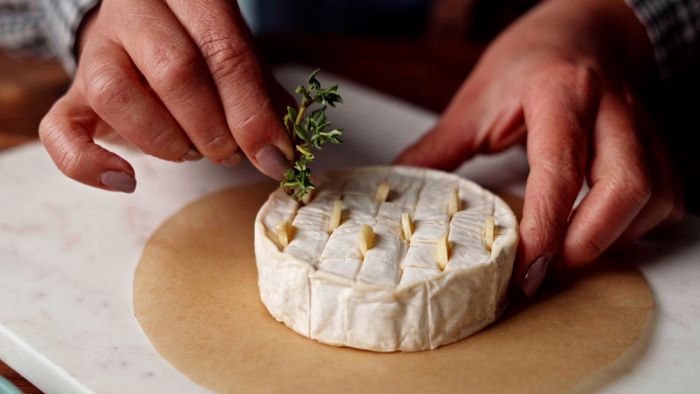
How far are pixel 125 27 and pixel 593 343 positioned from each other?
117 cm

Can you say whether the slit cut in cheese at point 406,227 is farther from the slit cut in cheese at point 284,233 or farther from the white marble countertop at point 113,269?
the white marble countertop at point 113,269

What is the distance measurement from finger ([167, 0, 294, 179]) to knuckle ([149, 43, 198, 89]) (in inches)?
2.0

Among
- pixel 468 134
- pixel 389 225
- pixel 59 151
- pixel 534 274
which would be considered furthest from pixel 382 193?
pixel 59 151

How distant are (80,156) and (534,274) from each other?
1.01m

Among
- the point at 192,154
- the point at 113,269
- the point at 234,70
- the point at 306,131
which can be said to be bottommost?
the point at 113,269

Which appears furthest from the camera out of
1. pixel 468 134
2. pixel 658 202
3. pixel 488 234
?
pixel 468 134

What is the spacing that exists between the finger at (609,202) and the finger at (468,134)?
0.37 meters

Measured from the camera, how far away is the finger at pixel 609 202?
1.69m

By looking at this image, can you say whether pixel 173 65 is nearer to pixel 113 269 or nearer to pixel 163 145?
pixel 163 145

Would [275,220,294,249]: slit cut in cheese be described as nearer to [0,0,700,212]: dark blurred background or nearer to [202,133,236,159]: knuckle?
[202,133,236,159]: knuckle

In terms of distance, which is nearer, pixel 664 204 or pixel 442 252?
pixel 442 252

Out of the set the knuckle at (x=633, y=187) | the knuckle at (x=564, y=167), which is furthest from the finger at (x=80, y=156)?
the knuckle at (x=633, y=187)

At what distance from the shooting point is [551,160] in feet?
5.70

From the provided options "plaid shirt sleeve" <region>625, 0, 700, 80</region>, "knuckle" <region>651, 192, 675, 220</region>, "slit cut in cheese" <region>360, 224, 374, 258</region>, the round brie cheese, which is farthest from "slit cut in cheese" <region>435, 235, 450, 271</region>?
"plaid shirt sleeve" <region>625, 0, 700, 80</region>
